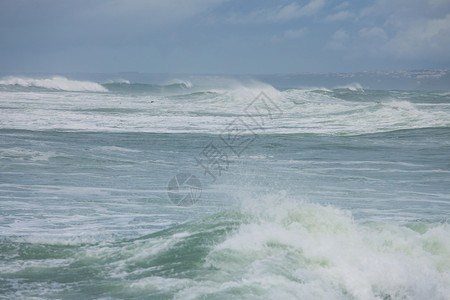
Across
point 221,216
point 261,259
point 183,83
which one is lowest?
point 261,259

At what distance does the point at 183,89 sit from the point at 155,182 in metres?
62.2

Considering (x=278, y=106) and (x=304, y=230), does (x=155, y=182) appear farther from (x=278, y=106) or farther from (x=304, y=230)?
(x=278, y=106)

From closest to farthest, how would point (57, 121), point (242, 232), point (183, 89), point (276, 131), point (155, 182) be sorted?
1. point (242, 232)
2. point (155, 182)
3. point (276, 131)
4. point (57, 121)
5. point (183, 89)

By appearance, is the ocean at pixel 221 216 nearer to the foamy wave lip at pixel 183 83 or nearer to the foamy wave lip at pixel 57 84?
the foamy wave lip at pixel 57 84

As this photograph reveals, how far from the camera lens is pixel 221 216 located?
856cm

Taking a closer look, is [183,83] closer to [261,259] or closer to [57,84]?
[57,84]

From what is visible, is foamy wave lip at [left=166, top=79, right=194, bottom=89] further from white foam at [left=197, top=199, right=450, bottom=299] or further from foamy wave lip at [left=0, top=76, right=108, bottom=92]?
white foam at [left=197, top=199, right=450, bottom=299]

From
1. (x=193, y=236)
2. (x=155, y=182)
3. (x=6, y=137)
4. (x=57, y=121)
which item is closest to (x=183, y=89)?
(x=57, y=121)

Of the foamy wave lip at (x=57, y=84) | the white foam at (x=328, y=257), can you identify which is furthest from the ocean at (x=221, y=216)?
the foamy wave lip at (x=57, y=84)

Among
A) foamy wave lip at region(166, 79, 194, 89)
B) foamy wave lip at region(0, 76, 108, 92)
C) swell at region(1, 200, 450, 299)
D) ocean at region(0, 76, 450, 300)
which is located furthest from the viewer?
foamy wave lip at region(166, 79, 194, 89)

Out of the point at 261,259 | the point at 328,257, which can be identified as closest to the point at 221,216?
the point at 261,259

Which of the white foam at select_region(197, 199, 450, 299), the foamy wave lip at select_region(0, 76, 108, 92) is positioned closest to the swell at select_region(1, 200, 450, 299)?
the white foam at select_region(197, 199, 450, 299)

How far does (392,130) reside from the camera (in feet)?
82.0

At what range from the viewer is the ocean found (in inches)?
244
